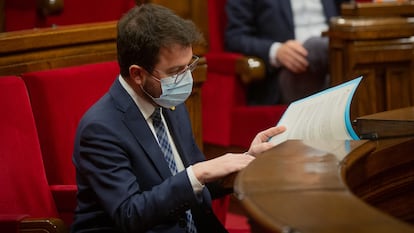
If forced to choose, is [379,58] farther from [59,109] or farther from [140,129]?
[140,129]

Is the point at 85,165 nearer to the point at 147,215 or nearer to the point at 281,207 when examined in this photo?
the point at 147,215

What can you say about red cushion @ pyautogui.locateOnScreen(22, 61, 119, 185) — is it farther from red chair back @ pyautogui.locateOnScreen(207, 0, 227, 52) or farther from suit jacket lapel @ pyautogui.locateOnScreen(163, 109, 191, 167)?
red chair back @ pyautogui.locateOnScreen(207, 0, 227, 52)

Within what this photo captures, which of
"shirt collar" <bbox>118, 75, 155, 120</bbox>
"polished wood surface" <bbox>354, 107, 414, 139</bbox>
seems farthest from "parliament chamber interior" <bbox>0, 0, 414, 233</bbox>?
"shirt collar" <bbox>118, 75, 155, 120</bbox>

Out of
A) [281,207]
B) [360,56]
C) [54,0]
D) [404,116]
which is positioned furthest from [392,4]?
[281,207]

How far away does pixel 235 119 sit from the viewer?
3605 mm

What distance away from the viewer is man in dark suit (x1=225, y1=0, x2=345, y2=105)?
3562 mm

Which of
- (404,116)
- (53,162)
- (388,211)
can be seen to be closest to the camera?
(388,211)

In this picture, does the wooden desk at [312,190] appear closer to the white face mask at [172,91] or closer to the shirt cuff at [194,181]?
the shirt cuff at [194,181]

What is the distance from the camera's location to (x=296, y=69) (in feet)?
11.7

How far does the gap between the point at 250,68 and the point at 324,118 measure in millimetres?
1725

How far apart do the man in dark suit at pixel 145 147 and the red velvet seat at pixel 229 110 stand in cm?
144

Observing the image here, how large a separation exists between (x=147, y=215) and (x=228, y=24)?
198cm

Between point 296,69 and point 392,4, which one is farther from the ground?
point 392,4

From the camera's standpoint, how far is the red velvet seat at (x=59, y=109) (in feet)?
8.05
